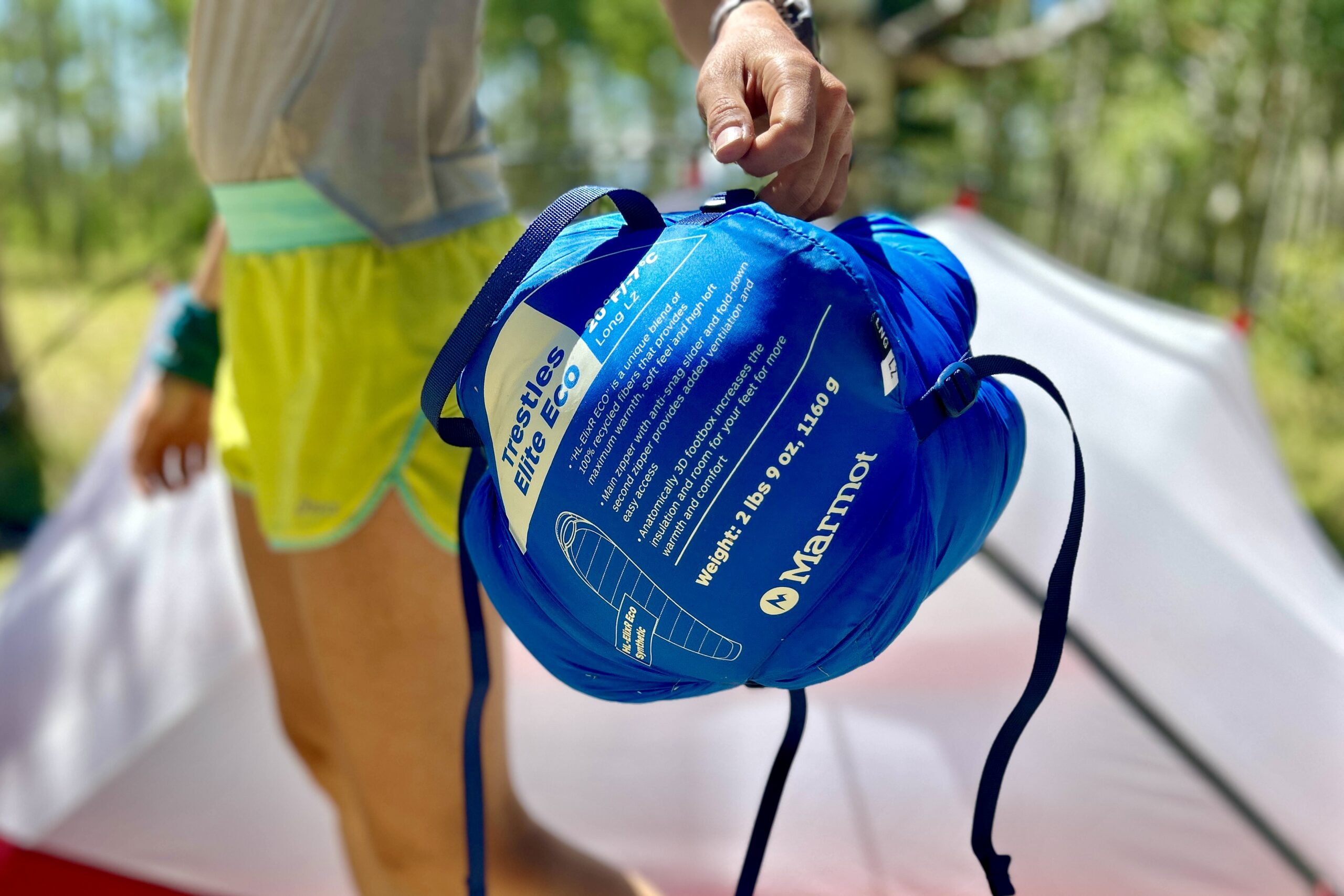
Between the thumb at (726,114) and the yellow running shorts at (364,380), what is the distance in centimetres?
26

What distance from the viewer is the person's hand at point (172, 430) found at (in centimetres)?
109

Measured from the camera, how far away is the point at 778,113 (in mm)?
472

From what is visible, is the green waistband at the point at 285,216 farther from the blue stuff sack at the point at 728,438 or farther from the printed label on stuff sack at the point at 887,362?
the printed label on stuff sack at the point at 887,362

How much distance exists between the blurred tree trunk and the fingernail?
3.37 meters

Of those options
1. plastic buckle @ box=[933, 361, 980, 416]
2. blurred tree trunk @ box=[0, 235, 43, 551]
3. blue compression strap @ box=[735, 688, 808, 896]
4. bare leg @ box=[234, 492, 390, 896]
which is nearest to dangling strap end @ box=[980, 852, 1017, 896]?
blue compression strap @ box=[735, 688, 808, 896]

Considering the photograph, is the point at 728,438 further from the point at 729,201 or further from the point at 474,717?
the point at 474,717

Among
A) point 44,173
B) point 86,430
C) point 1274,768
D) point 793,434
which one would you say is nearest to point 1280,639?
point 1274,768

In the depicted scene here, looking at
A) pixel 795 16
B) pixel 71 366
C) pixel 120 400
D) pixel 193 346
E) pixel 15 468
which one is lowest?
pixel 71 366

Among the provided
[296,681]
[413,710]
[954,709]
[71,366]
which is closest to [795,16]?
[413,710]

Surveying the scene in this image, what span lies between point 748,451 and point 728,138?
0.14 metres

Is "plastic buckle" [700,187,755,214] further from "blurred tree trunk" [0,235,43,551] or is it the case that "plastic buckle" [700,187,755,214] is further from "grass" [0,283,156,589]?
"blurred tree trunk" [0,235,43,551]

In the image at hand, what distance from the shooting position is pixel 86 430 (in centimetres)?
445

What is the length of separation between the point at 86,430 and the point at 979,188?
3828mm

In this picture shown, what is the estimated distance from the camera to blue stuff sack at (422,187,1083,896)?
0.43 metres
